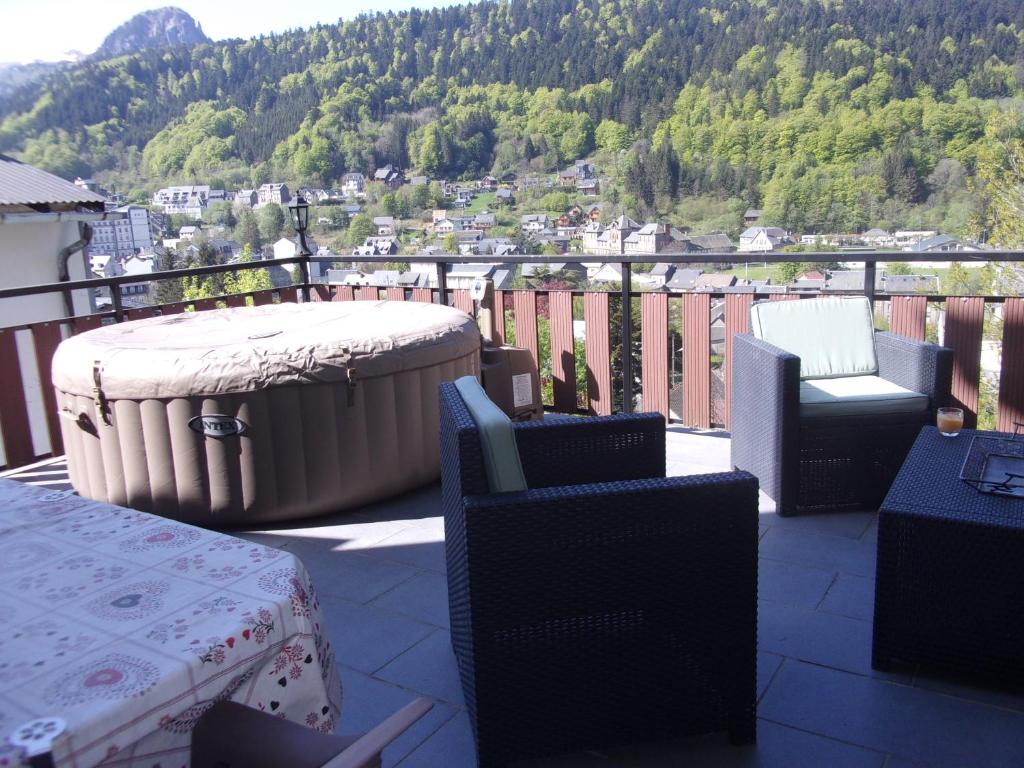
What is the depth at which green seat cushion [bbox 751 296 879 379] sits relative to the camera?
3.73 m

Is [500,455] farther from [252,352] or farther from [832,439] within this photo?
[832,439]

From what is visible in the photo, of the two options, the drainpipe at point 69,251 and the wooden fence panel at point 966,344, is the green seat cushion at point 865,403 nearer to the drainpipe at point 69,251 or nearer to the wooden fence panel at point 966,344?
the wooden fence panel at point 966,344

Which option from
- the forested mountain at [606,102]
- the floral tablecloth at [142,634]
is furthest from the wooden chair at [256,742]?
A: the forested mountain at [606,102]

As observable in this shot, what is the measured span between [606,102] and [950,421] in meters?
33.9

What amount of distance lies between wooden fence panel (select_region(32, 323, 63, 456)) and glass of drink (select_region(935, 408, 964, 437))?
13.5 ft

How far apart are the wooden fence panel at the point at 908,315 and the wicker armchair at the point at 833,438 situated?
599 mm

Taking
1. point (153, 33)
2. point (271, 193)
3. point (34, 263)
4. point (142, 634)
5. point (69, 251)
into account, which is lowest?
point (142, 634)

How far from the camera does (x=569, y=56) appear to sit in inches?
1391

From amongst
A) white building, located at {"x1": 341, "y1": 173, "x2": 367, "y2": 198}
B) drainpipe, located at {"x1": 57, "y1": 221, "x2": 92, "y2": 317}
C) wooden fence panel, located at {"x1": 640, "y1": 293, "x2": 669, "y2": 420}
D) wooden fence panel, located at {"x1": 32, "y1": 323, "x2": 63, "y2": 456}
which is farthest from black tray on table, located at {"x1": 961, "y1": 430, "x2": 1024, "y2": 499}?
white building, located at {"x1": 341, "y1": 173, "x2": 367, "y2": 198}

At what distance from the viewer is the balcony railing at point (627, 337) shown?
389 cm

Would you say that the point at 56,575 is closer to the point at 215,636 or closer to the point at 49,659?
the point at 49,659

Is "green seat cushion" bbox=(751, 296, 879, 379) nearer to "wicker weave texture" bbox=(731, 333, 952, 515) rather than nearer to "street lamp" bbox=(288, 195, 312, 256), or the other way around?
"wicker weave texture" bbox=(731, 333, 952, 515)

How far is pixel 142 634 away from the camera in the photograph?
44.9 inches

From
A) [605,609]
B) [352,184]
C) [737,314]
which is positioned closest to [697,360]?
[737,314]
